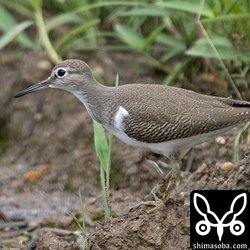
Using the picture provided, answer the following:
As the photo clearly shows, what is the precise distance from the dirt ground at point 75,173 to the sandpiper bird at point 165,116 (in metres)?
0.29

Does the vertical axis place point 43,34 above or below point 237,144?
above

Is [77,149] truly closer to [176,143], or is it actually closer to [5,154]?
[5,154]

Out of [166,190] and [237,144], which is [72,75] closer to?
[166,190]

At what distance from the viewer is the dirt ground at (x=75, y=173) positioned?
5.07m

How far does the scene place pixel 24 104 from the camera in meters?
8.02

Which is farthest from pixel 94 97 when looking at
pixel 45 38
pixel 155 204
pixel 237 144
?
pixel 45 38

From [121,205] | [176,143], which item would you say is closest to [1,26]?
[121,205]

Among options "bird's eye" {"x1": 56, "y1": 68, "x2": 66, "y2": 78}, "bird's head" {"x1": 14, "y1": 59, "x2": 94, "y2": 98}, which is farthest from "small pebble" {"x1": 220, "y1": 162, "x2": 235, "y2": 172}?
"bird's eye" {"x1": 56, "y1": 68, "x2": 66, "y2": 78}

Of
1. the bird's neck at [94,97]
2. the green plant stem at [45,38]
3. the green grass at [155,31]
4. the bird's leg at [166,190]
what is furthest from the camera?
the green plant stem at [45,38]

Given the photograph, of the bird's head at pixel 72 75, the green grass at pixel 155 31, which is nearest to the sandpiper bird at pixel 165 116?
the bird's head at pixel 72 75

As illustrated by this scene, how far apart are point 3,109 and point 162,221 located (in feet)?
11.1

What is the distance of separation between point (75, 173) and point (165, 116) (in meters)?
1.94

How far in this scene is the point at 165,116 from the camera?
5457 mm

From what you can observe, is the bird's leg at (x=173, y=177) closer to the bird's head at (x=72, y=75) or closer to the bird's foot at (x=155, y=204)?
the bird's foot at (x=155, y=204)
